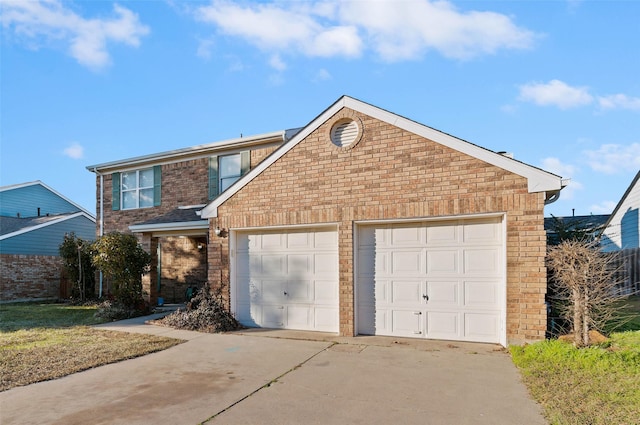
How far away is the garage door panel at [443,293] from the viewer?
8.34 meters

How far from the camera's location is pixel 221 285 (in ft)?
34.3

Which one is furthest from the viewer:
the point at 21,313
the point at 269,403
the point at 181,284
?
the point at 181,284

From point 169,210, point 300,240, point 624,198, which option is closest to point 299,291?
point 300,240

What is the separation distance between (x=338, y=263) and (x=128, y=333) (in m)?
5.23

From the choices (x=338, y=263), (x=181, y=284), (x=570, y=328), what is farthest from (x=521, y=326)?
(x=181, y=284)

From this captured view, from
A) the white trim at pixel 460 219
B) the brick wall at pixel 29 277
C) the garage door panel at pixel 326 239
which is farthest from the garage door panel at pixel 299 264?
the brick wall at pixel 29 277

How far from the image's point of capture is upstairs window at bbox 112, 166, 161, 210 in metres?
15.9

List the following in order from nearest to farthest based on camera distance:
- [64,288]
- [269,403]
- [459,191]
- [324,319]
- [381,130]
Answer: [269,403]
[459,191]
[381,130]
[324,319]
[64,288]

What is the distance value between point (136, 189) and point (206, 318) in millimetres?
8655

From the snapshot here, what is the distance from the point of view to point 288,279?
998cm

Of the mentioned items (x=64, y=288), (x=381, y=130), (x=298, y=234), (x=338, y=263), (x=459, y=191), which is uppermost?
(x=381, y=130)

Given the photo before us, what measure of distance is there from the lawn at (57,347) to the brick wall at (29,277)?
737 centimetres

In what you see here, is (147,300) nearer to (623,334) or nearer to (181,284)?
(181,284)

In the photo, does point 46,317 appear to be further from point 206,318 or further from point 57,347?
point 206,318
